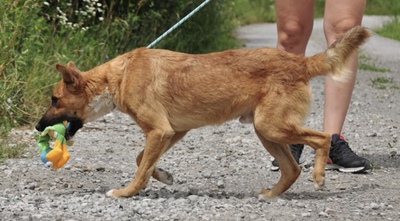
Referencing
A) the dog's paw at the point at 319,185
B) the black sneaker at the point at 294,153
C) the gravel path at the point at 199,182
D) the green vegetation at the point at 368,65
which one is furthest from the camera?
the green vegetation at the point at 368,65

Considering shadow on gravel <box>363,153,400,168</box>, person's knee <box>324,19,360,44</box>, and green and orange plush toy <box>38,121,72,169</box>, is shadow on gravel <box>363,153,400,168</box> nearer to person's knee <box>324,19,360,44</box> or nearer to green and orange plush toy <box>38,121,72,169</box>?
person's knee <box>324,19,360,44</box>

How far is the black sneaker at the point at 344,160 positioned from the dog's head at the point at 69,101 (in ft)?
6.28

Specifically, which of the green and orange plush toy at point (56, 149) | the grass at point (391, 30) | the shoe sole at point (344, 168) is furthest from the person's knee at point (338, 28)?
the grass at point (391, 30)

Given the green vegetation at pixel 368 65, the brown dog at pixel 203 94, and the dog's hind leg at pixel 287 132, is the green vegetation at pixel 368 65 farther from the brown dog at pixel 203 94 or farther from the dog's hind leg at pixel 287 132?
the dog's hind leg at pixel 287 132

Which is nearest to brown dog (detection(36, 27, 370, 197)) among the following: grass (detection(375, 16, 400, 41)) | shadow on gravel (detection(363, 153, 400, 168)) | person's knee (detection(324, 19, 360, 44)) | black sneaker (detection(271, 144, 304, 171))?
person's knee (detection(324, 19, 360, 44))

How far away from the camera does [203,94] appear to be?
20.1 feet

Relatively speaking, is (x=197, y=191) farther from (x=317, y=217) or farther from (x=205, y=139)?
(x=205, y=139)

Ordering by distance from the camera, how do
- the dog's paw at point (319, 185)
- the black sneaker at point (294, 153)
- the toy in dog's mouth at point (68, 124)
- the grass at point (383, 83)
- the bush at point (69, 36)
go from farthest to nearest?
the grass at point (383, 83), the bush at point (69, 36), the black sneaker at point (294, 153), the toy in dog's mouth at point (68, 124), the dog's paw at point (319, 185)

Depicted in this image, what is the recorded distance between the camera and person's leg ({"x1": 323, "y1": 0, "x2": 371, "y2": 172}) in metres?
6.86

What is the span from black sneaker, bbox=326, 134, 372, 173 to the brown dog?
0.71m

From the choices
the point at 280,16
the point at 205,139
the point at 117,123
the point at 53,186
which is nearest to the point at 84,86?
the point at 53,186

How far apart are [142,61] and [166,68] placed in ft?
0.54

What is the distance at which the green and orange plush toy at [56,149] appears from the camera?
6168 millimetres

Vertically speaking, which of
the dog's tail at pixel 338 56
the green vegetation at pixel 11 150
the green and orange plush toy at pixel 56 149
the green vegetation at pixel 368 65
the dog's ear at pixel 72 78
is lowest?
the green vegetation at pixel 368 65
